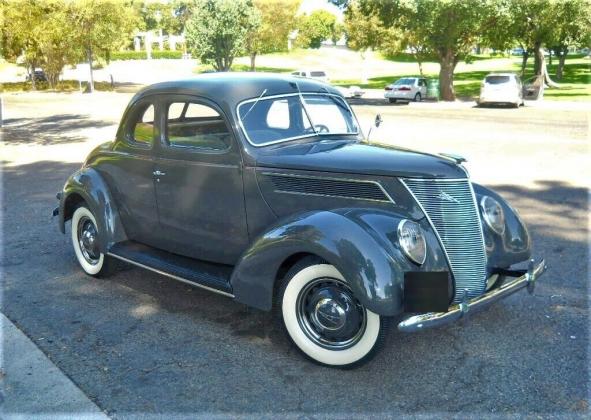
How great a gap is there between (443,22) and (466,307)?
26.4m

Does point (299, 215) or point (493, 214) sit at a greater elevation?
point (299, 215)

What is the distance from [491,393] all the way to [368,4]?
1092 inches

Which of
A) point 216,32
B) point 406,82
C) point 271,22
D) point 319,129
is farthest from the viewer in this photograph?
point 271,22

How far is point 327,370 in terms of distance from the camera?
3555 millimetres

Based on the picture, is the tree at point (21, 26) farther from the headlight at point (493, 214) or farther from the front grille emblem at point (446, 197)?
the front grille emblem at point (446, 197)

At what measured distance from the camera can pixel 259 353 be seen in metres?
3.78

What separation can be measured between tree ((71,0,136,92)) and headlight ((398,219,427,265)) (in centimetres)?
3915

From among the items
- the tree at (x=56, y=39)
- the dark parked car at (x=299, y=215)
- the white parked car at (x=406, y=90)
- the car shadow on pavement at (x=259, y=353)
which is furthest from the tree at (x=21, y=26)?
the car shadow on pavement at (x=259, y=353)

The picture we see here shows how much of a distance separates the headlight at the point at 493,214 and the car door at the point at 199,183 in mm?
1715

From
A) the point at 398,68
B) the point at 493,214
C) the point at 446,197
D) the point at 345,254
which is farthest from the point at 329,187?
the point at 398,68

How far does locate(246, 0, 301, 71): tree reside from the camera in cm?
5778

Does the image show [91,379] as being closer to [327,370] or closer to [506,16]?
[327,370]

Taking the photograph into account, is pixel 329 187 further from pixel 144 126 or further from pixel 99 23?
pixel 99 23

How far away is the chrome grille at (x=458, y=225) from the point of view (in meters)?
3.58
